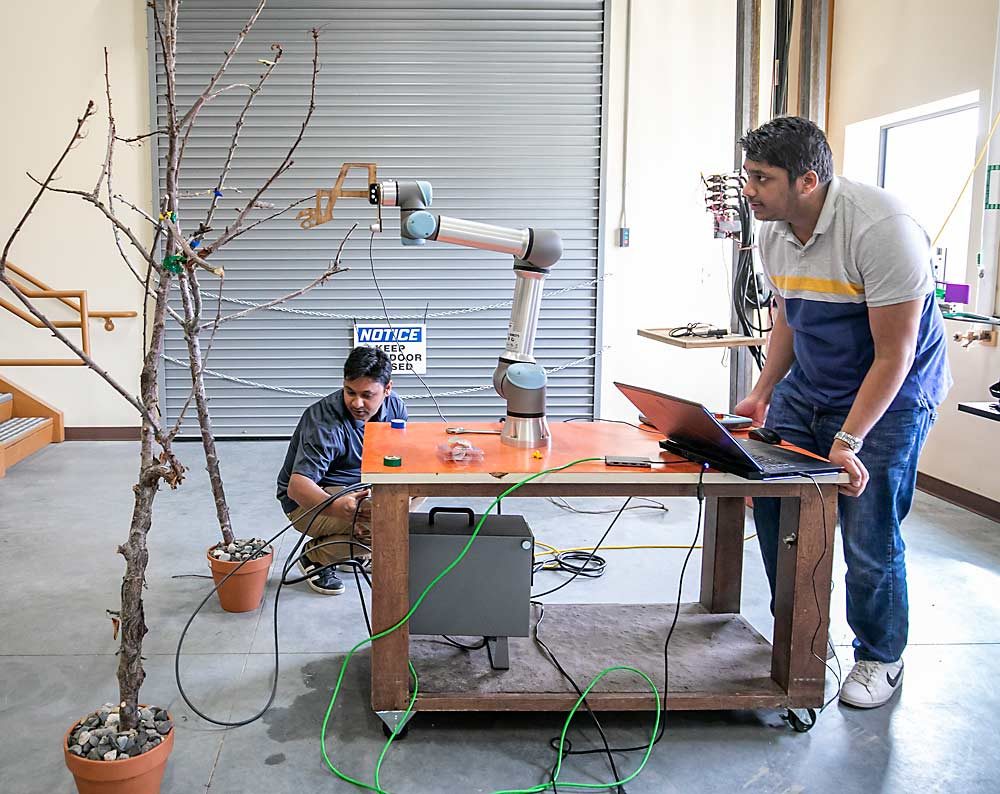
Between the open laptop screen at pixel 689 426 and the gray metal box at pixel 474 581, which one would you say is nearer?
the open laptop screen at pixel 689 426

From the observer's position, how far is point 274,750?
2.24 m

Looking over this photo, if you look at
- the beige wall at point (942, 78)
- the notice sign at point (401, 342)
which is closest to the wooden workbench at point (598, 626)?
the beige wall at point (942, 78)

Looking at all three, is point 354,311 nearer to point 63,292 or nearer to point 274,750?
point 63,292

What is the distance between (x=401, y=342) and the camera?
5.96 meters

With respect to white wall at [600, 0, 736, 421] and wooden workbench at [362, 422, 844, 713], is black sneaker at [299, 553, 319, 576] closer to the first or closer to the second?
wooden workbench at [362, 422, 844, 713]

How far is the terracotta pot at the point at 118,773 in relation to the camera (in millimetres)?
1837

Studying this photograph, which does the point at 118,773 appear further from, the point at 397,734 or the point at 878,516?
the point at 878,516

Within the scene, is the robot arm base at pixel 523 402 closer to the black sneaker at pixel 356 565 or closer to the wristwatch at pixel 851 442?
the wristwatch at pixel 851 442

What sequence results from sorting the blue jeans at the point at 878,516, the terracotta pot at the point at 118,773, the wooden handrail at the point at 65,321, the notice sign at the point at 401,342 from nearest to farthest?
the terracotta pot at the point at 118,773 → the blue jeans at the point at 878,516 → the wooden handrail at the point at 65,321 → the notice sign at the point at 401,342

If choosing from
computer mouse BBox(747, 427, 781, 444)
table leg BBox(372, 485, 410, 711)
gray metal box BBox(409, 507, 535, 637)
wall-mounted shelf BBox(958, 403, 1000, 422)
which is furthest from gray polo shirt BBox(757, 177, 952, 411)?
table leg BBox(372, 485, 410, 711)

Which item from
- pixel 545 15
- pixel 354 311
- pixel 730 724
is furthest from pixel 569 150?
pixel 730 724

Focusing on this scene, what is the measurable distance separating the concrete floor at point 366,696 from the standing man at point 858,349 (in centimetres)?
25

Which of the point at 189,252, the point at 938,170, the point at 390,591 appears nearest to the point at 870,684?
the point at 390,591

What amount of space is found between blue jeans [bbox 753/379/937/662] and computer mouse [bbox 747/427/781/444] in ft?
0.39
